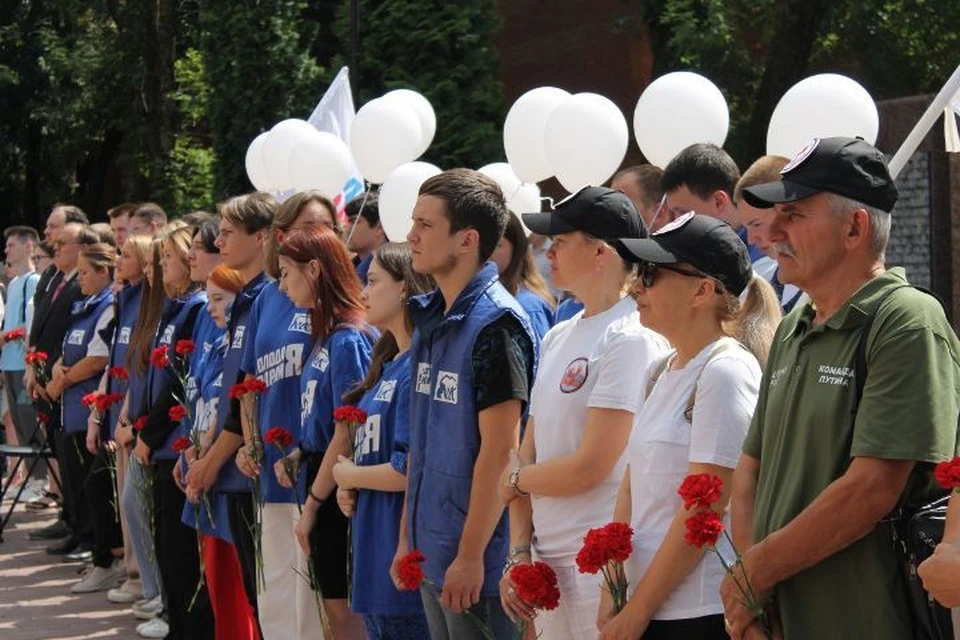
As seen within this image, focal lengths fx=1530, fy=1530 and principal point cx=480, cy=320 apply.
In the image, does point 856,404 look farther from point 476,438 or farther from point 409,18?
point 409,18

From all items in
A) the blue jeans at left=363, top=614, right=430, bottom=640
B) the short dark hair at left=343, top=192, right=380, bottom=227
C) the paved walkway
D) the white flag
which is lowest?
the paved walkway

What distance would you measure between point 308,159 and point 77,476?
3.39 meters

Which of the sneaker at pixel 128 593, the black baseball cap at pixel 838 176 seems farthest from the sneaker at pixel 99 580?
the black baseball cap at pixel 838 176

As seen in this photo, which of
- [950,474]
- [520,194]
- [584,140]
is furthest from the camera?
[520,194]

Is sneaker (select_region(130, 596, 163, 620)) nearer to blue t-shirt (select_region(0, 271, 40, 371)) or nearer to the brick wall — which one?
the brick wall

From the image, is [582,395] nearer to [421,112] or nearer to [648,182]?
[648,182]

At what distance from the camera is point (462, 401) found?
200 inches

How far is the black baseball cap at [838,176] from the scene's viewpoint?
12.1 feet

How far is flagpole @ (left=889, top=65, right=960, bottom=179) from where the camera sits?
5.96m

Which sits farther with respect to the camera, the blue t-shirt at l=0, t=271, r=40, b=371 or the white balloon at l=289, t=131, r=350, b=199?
the blue t-shirt at l=0, t=271, r=40, b=371

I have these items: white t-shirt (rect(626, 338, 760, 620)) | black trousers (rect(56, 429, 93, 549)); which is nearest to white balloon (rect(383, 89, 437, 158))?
black trousers (rect(56, 429, 93, 549))

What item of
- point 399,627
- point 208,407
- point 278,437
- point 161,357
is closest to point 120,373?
point 161,357

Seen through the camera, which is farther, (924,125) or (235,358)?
(235,358)

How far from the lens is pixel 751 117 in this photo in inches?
694
